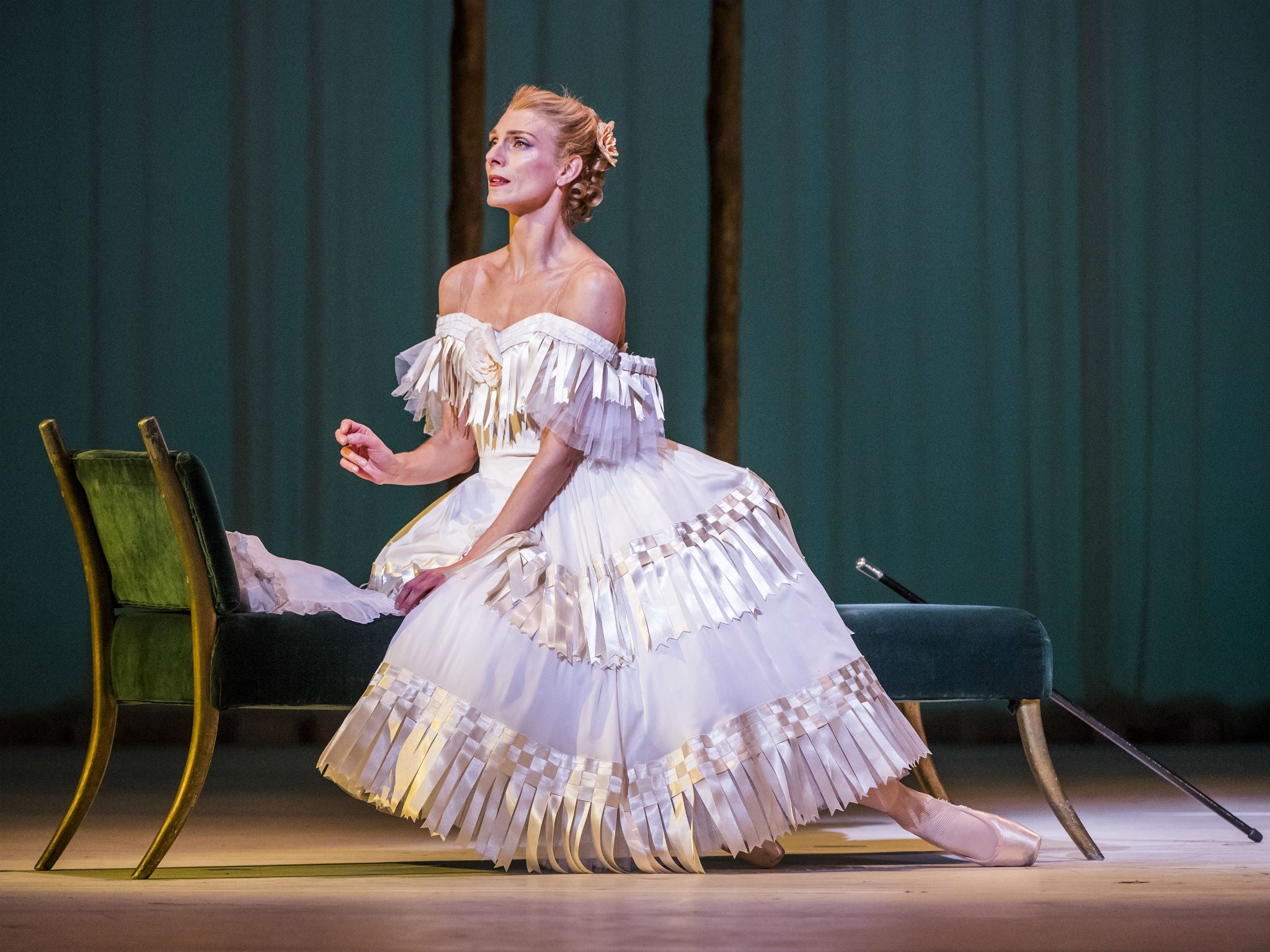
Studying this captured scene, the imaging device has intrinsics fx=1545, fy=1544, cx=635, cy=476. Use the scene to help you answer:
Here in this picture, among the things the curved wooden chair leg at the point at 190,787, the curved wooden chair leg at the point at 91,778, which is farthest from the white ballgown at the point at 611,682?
the curved wooden chair leg at the point at 91,778

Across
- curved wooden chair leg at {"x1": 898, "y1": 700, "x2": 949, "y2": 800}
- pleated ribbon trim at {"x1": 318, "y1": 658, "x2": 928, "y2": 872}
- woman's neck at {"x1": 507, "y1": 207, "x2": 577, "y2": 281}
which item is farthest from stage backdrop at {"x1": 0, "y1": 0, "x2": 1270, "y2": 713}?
pleated ribbon trim at {"x1": 318, "y1": 658, "x2": 928, "y2": 872}

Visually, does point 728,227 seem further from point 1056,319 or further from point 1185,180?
point 1185,180

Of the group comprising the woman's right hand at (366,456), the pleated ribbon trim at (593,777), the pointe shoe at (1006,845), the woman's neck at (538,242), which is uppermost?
the woman's neck at (538,242)

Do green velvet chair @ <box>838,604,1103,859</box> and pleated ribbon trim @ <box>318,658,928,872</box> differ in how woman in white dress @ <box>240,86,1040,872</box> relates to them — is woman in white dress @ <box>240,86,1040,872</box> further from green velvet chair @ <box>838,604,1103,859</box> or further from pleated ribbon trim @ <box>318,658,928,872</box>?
green velvet chair @ <box>838,604,1103,859</box>

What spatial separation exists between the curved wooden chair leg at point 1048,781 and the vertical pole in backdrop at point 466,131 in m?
2.72

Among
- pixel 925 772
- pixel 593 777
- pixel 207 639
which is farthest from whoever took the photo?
pixel 925 772

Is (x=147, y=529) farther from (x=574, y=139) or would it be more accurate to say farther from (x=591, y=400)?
(x=574, y=139)

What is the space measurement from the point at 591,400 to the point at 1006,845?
88 cm

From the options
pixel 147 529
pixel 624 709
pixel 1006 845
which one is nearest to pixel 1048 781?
pixel 1006 845

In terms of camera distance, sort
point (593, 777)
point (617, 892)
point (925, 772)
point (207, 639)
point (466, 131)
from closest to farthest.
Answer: point (617, 892), point (593, 777), point (207, 639), point (925, 772), point (466, 131)

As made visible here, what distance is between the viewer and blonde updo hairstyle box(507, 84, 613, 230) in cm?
243

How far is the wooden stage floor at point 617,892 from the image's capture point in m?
1.65

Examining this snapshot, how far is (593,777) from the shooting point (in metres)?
2.08

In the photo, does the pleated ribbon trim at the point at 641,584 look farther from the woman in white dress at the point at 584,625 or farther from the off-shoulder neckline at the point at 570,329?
the off-shoulder neckline at the point at 570,329
